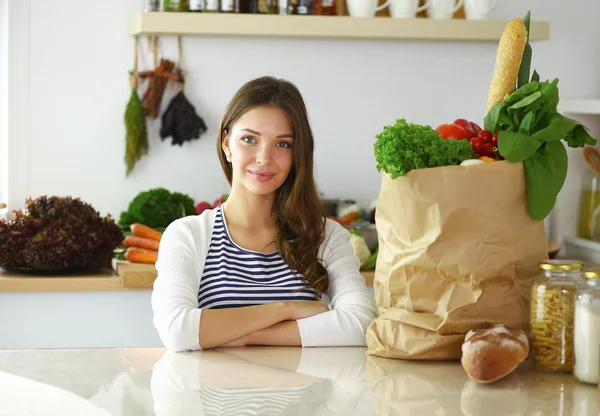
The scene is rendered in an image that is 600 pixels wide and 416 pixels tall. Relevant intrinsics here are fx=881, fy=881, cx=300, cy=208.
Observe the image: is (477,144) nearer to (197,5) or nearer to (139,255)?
(139,255)

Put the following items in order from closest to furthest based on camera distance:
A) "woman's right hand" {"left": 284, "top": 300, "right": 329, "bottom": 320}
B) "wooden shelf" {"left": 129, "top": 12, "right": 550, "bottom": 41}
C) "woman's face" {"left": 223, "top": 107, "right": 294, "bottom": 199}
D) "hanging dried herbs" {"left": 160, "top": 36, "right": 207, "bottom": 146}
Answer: "woman's right hand" {"left": 284, "top": 300, "right": 329, "bottom": 320} → "woman's face" {"left": 223, "top": 107, "right": 294, "bottom": 199} → "wooden shelf" {"left": 129, "top": 12, "right": 550, "bottom": 41} → "hanging dried herbs" {"left": 160, "top": 36, "right": 207, "bottom": 146}

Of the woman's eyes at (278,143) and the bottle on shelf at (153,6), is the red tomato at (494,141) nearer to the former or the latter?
the woman's eyes at (278,143)

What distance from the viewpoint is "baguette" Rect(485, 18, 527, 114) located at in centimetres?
123

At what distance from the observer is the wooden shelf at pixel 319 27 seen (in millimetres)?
2918

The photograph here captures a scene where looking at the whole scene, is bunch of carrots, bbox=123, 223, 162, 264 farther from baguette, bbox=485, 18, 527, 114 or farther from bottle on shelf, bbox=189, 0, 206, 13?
baguette, bbox=485, 18, 527, 114

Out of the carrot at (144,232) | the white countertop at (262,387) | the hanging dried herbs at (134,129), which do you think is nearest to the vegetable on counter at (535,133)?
the white countertop at (262,387)

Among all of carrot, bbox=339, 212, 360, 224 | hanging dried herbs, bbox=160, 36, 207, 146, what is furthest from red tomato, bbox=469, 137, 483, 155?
hanging dried herbs, bbox=160, 36, 207, 146

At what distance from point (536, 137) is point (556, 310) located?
0.76 feet

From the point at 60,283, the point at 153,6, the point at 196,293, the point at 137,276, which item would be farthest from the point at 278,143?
the point at 153,6

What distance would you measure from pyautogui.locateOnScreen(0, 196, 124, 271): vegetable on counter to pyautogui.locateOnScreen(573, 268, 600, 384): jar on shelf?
179 cm

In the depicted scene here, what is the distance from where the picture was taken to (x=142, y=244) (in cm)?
276

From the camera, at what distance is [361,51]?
10.8 ft

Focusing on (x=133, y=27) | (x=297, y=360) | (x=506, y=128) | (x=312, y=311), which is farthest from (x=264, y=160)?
(x=133, y=27)

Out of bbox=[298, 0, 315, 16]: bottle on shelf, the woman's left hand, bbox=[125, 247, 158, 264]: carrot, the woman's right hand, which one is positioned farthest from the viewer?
bbox=[298, 0, 315, 16]: bottle on shelf
